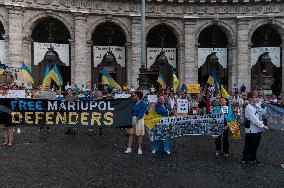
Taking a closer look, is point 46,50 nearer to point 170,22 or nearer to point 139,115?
point 170,22

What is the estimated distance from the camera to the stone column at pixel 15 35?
29.1m

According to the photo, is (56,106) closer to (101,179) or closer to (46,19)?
(101,179)

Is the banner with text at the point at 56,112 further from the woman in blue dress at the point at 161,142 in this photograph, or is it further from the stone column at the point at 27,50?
the stone column at the point at 27,50

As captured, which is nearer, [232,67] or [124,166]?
[124,166]

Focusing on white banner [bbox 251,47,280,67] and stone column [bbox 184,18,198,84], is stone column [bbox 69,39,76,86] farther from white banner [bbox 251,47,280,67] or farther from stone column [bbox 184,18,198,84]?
white banner [bbox 251,47,280,67]

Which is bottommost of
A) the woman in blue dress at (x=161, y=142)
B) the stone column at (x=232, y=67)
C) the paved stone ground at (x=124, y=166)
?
the paved stone ground at (x=124, y=166)

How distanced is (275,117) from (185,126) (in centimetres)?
339

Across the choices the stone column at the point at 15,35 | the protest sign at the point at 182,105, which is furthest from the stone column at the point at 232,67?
the stone column at the point at 15,35

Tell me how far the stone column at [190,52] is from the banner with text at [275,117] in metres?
20.9

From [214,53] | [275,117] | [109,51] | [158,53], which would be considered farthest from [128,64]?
[275,117]

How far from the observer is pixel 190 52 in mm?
33969

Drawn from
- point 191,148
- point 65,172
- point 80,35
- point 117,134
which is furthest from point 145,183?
point 80,35

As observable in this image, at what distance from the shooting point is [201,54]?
34.4 metres

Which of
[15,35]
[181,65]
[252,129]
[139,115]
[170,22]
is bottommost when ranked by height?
[252,129]
